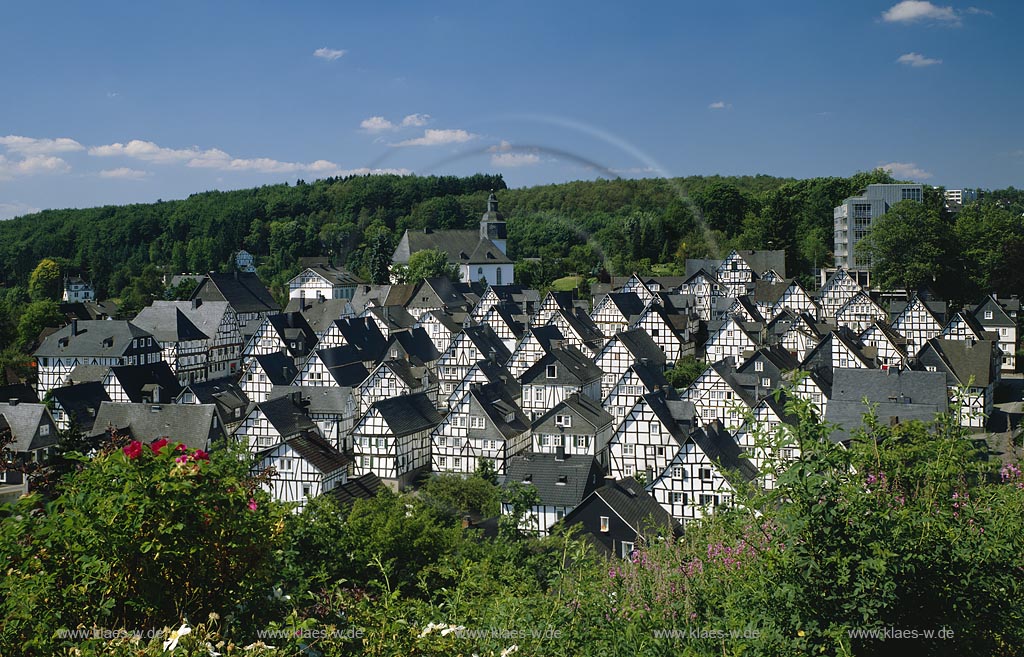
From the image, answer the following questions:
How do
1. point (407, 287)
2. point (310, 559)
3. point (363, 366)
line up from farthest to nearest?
1. point (407, 287)
2. point (363, 366)
3. point (310, 559)

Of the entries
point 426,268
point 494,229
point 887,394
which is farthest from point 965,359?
point 494,229

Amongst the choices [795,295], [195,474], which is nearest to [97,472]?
[195,474]

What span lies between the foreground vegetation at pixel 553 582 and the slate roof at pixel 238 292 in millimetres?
60808

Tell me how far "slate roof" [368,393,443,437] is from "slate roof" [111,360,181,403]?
14.8 m

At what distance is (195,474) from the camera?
6.92 meters

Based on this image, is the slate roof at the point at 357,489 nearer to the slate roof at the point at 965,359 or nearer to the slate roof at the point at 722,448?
the slate roof at the point at 722,448

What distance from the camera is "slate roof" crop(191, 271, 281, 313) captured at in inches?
2650

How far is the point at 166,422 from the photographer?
124 ft

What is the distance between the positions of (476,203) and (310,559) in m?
114

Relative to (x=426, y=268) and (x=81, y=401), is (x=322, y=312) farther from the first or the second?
(x=81, y=401)

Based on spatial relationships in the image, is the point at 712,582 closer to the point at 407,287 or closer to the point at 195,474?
the point at 195,474

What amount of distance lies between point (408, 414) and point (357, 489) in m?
7.13

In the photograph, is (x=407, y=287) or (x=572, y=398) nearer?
(x=572, y=398)

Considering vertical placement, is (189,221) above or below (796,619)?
above
